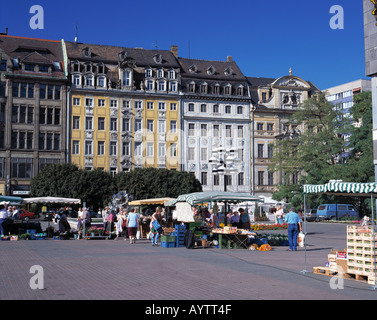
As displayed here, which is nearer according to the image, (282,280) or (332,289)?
(332,289)

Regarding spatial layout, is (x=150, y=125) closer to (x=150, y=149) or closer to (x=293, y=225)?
(x=150, y=149)

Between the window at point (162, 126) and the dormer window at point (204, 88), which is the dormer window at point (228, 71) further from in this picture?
the window at point (162, 126)

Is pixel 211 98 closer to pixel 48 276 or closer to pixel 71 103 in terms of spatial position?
pixel 71 103

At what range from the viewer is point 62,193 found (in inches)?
2235

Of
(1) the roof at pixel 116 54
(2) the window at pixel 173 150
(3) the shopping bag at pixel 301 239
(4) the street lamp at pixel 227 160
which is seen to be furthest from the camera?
(2) the window at pixel 173 150

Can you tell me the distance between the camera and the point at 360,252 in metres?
12.8

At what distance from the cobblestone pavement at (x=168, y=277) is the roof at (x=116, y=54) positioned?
162ft

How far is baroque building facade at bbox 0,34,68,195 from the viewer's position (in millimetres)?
60500

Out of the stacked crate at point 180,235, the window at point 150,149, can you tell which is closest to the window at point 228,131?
the window at point 150,149

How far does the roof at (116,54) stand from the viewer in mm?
65719

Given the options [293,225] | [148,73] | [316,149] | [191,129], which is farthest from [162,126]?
[293,225]

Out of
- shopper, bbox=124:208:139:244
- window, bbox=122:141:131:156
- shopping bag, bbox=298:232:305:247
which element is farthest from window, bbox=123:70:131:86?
shopping bag, bbox=298:232:305:247

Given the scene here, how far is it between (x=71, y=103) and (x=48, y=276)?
173 ft
